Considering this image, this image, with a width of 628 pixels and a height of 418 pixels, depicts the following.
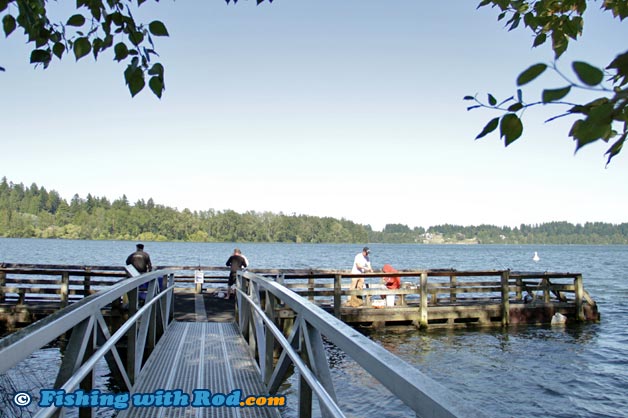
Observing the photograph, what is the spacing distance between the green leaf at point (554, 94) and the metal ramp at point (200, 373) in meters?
3.70

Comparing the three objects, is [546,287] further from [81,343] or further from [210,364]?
[81,343]

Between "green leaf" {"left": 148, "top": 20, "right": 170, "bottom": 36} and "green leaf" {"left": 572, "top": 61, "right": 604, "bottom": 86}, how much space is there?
216 cm

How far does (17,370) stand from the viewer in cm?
912

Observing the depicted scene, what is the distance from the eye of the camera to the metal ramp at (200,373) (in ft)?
14.2

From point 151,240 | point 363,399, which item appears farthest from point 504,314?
point 151,240

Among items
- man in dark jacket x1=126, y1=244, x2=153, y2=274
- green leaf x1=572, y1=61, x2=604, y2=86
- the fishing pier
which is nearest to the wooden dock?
the fishing pier

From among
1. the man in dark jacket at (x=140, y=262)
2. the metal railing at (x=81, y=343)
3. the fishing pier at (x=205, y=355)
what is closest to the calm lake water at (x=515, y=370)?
the fishing pier at (x=205, y=355)

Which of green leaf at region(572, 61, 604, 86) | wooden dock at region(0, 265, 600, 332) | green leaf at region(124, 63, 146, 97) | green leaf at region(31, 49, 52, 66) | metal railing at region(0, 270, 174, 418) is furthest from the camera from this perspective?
wooden dock at region(0, 265, 600, 332)

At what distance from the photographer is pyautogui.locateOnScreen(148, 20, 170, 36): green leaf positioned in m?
2.72

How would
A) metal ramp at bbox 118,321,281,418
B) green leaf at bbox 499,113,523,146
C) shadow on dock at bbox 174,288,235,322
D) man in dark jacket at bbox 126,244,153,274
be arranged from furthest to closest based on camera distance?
shadow on dock at bbox 174,288,235,322
man in dark jacket at bbox 126,244,153,274
metal ramp at bbox 118,321,281,418
green leaf at bbox 499,113,523,146

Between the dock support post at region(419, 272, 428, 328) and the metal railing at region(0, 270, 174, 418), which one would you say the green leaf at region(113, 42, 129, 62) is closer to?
the metal railing at region(0, 270, 174, 418)

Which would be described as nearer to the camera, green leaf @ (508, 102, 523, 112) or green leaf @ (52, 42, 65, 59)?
green leaf @ (508, 102, 523, 112)

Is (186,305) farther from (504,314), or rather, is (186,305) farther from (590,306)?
(590,306)

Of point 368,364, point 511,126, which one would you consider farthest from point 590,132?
point 368,364
